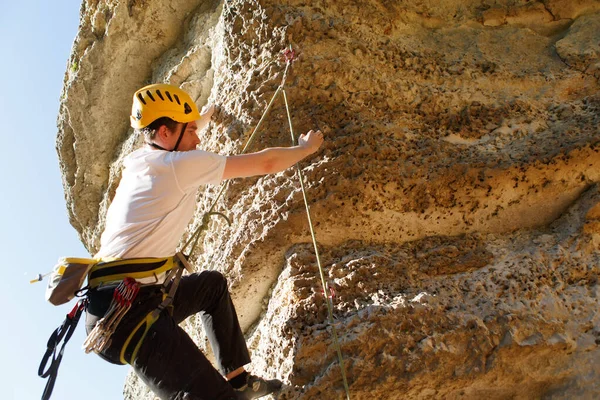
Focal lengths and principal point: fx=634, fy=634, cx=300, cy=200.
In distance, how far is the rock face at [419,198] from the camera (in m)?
3.11

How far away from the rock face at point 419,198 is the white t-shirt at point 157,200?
77cm

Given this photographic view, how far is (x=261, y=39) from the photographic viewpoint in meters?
4.18

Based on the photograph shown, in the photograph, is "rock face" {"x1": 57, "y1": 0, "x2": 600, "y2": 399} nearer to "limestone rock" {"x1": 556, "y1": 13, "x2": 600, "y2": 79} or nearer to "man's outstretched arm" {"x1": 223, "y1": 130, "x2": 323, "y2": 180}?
"limestone rock" {"x1": 556, "y1": 13, "x2": 600, "y2": 79}

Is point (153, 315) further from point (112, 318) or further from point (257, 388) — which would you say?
point (257, 388)

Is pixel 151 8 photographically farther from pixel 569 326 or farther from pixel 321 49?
pixel 569 326

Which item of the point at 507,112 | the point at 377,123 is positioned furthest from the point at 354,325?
the point at 507,112

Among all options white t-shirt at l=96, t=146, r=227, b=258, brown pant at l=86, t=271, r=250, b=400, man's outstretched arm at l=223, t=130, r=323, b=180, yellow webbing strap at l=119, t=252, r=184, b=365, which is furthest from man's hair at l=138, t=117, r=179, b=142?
brown pant at l=86, t=271, r=250, b=400

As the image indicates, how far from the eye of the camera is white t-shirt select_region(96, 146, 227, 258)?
2.95 m

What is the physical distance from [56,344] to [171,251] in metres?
0.66

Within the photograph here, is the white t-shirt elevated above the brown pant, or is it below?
above

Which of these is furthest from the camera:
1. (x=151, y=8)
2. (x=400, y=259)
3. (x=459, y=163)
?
(x=151, y=8)

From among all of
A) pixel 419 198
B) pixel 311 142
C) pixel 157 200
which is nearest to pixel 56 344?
pixel 157 200

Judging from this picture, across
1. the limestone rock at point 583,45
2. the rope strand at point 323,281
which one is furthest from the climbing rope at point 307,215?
the limestone rock at point 583,45

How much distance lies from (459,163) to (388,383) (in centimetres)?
145
